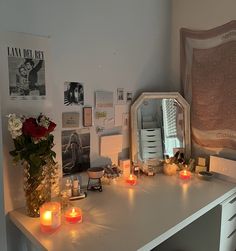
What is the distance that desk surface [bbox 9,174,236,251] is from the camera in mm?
1052

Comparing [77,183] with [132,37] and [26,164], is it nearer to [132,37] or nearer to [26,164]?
[26,164]

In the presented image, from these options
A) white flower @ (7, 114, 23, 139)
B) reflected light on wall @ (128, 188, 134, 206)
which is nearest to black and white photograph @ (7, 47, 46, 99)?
white flower @ (7, 114, 23, 139)

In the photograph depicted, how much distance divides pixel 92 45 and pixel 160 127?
0.83 metres

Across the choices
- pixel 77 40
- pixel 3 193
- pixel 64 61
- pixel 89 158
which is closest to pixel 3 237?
pixel 3 193

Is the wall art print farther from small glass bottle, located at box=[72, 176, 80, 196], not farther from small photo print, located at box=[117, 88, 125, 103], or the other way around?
small glass bottle, located at box=[72, 176, 80, 196]

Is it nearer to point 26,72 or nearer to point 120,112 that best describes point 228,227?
point 120,112

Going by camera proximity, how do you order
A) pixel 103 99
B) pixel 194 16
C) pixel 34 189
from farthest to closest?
1. pixel 194 16
2. pixel 103 99
3. pixel 34 189

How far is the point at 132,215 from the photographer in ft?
4.18

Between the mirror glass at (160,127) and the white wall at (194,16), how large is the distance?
0.22 metres

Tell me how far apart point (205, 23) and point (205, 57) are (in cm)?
25

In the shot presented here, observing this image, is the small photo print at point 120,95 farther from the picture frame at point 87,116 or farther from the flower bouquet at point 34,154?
the flower bouquet at point 34,154

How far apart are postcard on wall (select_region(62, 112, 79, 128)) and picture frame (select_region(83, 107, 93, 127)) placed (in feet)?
0.17

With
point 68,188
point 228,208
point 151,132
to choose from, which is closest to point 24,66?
point 68,188

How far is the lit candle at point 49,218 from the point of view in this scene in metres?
1.12
